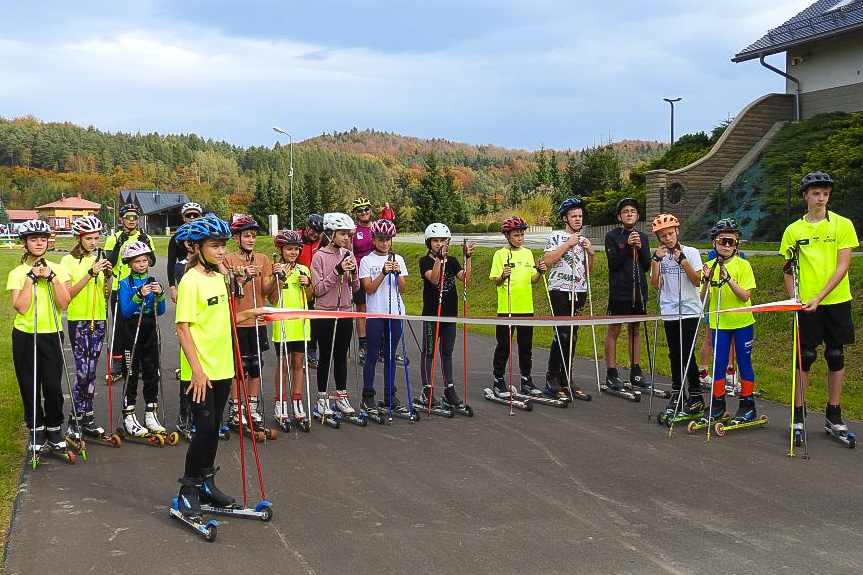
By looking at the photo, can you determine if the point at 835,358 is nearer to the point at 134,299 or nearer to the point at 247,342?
the point at 247,342

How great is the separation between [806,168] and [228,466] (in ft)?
70.3

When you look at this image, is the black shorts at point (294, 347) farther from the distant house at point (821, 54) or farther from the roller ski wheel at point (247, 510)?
the distant house at point (821, 54)

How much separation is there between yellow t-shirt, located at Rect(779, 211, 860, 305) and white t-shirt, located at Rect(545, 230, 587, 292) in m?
2.84

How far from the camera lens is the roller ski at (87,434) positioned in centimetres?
765

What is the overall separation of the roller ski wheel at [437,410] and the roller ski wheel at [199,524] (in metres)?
3.83

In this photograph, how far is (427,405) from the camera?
31.3 ft

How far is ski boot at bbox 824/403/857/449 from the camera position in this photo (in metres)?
7.51

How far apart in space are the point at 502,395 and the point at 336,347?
2298 millimetres

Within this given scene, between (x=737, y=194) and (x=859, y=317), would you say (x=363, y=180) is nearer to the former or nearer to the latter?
(x=737, y=194)

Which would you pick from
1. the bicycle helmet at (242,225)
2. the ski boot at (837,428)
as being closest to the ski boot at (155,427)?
the bicycle helmet at (242,225)

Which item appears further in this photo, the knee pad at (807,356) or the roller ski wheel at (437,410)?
the roller ski wheel at (437,410)

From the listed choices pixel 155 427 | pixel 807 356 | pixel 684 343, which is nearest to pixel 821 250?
pixel 807 356

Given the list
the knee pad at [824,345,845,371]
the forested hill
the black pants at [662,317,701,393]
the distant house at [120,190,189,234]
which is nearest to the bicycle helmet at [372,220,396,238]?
the black pants at [662,317,701,393]

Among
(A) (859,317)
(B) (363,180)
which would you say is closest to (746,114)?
(A) (859,317)
